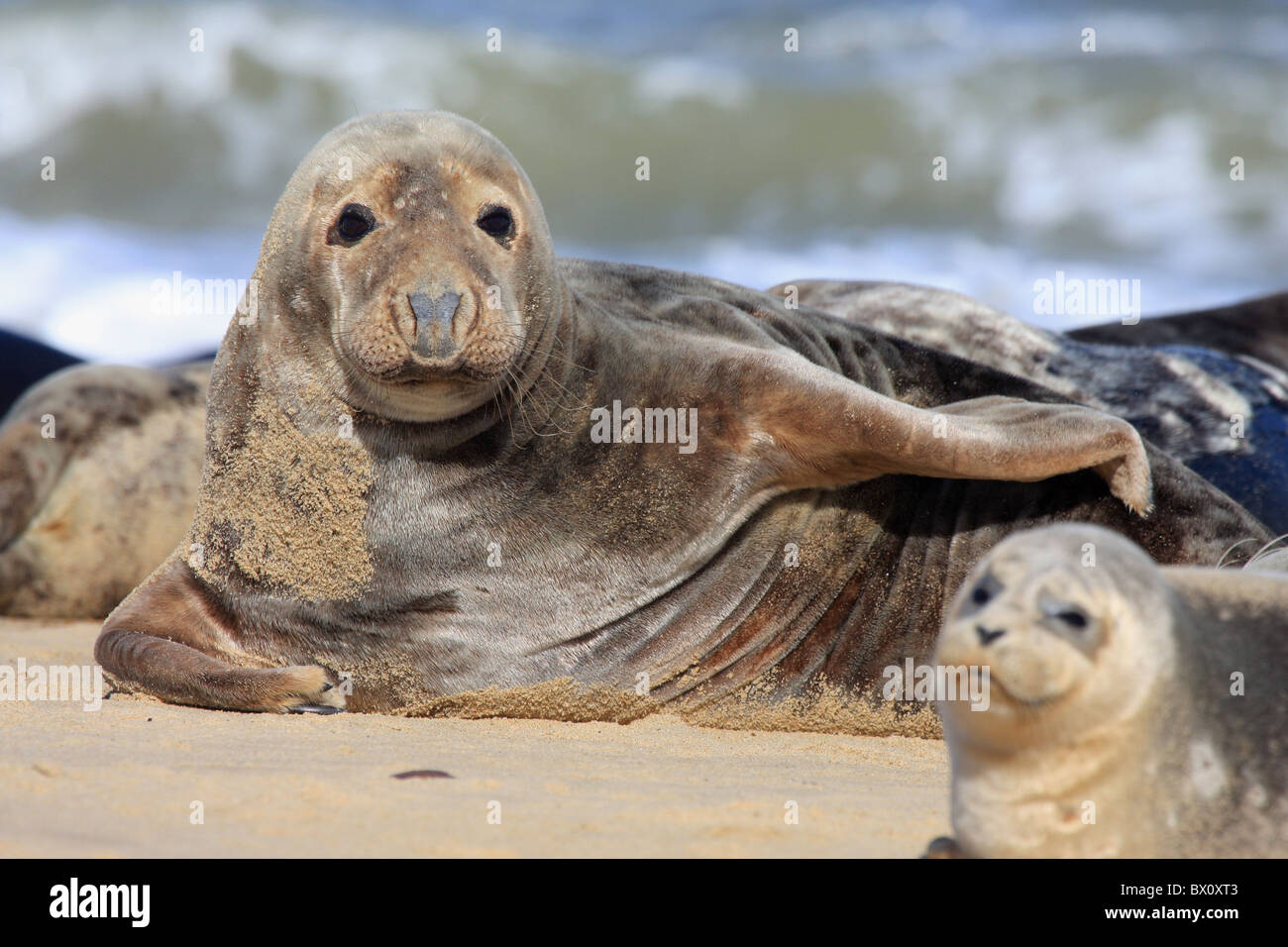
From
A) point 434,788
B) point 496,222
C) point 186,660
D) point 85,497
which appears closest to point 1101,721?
point 434,788

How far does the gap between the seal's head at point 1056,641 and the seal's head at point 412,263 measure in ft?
5.51

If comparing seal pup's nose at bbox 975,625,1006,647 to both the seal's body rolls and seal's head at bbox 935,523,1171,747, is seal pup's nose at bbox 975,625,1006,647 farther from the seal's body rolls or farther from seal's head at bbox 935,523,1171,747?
the seal's body rolls

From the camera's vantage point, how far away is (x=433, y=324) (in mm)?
3676

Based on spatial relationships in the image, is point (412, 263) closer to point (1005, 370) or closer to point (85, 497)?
point (1005, 370)

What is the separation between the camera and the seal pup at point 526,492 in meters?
4.06

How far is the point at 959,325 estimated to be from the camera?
6062 mm

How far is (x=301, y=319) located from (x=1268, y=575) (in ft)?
8.27

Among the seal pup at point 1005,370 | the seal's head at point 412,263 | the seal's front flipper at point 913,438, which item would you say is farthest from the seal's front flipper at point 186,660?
the seal pup at point 1005,370

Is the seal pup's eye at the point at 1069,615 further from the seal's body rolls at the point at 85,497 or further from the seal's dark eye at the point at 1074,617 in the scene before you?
the seal's body rolls at the point at 85,497

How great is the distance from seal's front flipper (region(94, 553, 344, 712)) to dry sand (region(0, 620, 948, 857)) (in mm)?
61

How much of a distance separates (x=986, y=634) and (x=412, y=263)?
1.95 m

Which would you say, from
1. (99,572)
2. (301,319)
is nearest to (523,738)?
(301,319)
